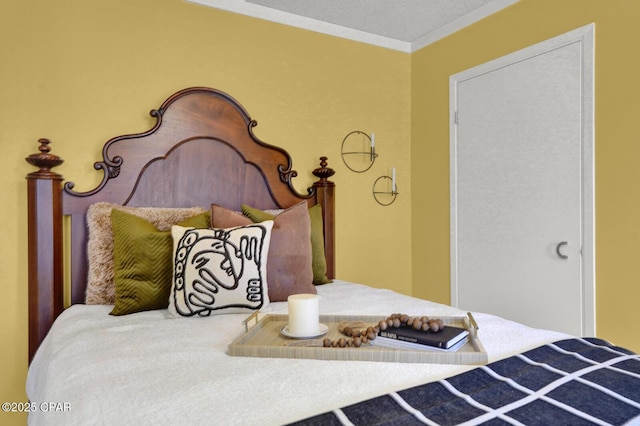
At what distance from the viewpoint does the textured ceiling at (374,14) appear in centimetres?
250

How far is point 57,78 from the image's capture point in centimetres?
205

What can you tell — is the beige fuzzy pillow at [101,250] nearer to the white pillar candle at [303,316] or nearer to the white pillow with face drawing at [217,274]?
the white pillow with face drawing at [217,274]

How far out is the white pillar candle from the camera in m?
1.23

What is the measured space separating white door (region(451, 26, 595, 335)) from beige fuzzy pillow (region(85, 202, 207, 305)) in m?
1.89

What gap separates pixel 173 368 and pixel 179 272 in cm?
61

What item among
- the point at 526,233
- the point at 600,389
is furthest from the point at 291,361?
the point at 526,233

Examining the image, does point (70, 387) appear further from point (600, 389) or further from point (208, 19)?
point (208, 19)

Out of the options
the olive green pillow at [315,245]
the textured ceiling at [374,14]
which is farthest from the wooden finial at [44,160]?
the textured ceiling at [374,14]

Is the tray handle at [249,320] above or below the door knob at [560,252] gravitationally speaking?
below

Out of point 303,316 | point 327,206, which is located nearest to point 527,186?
point 327,206

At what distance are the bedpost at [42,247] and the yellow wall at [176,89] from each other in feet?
0.46

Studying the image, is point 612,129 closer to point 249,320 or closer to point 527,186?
point 527,186

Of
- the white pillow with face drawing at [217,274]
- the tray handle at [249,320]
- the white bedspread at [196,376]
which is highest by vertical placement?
the white pillow with face drawing at [217,274]

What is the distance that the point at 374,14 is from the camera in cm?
266
